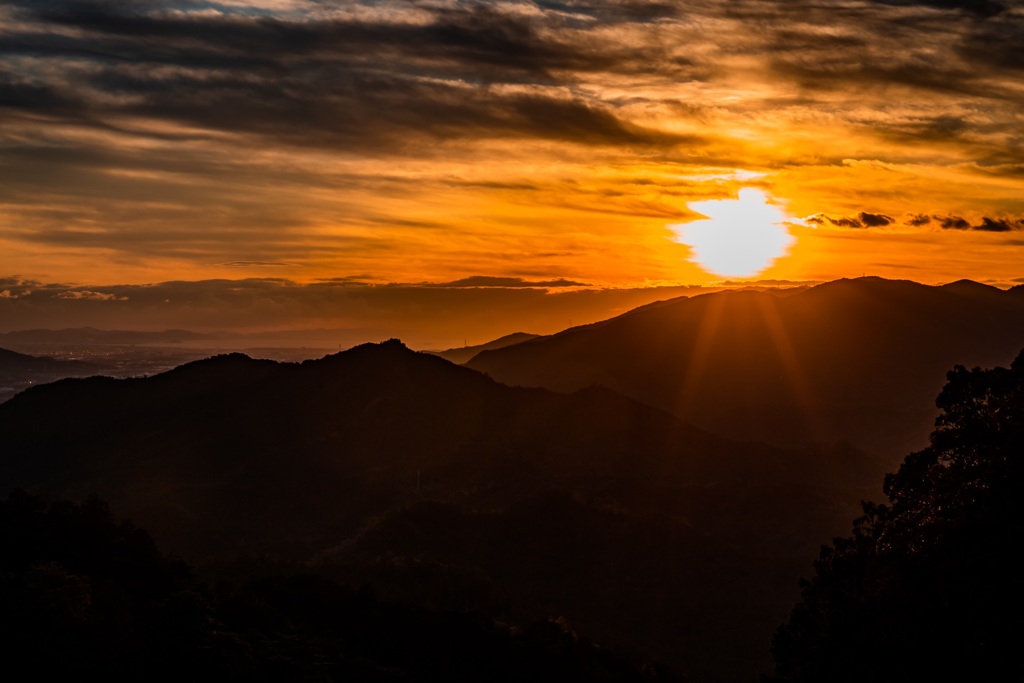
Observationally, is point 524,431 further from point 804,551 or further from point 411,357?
point 804,551

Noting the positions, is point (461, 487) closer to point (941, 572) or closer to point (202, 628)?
point (202, 628)

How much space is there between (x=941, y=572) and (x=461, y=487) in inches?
4331

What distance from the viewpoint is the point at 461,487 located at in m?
142

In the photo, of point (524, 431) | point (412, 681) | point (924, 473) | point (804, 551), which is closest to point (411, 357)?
point (524, 431)

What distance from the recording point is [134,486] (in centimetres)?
14075

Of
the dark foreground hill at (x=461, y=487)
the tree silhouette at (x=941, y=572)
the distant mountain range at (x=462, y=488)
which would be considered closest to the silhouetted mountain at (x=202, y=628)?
the distant mountain range at (x=462, y=488)

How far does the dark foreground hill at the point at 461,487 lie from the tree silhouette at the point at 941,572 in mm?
45578

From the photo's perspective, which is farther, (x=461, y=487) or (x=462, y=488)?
(x=461, y=487)

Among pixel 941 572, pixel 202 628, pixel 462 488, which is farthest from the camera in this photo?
pixel 462 488

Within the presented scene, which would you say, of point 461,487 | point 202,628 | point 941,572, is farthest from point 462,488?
point 941,572

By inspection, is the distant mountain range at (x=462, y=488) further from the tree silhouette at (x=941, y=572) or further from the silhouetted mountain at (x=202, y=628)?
the tree silhouette at (x=941, y=572)

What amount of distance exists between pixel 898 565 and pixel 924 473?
190 inches

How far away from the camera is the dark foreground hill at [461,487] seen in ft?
320

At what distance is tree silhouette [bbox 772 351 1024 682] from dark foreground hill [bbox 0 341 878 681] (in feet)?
150
